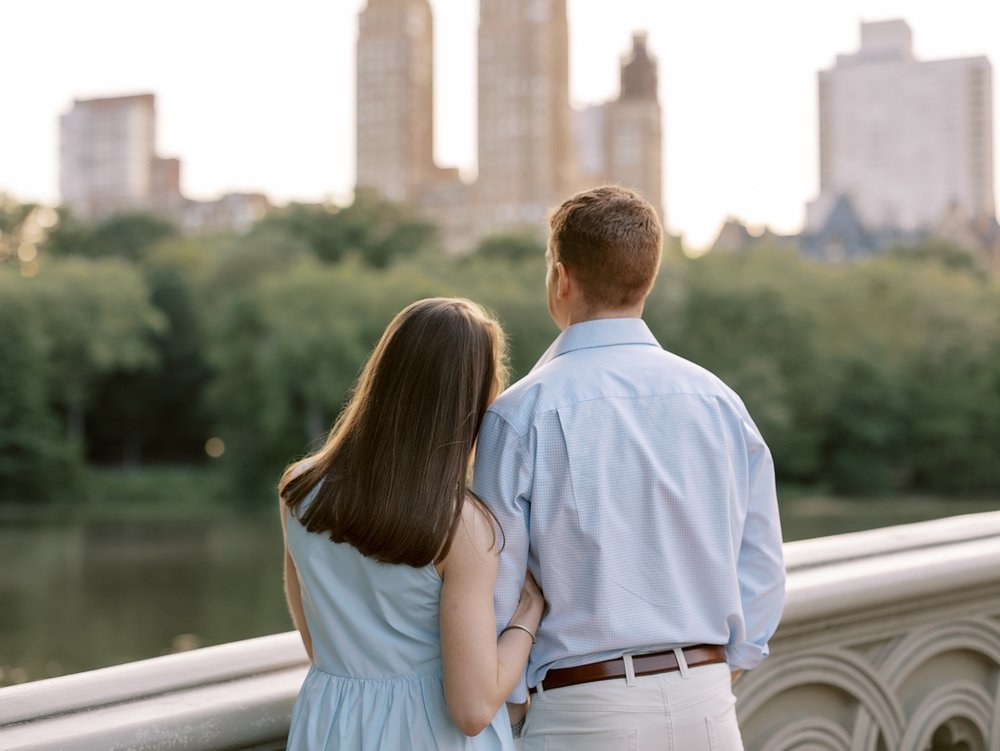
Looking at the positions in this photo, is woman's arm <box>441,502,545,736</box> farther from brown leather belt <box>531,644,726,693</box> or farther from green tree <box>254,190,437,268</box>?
green tree <box>254,190,437,268</box>

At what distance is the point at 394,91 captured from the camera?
82.1m

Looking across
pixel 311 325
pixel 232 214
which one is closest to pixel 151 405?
pixel 311 325

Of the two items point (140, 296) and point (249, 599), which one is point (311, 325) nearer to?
point (140, 296)

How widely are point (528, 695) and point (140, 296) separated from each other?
27.4 m

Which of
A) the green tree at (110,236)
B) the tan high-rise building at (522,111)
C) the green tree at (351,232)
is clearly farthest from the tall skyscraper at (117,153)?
the green tree at (110,236)

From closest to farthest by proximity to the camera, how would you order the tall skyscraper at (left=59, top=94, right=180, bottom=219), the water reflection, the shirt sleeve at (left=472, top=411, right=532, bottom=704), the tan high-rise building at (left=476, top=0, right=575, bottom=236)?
1. the shirt sleeve at (left=472, top=411, right=532, bottom=704)
2. the water reflection
3. the tan high-rise building at (left=476, top=0, right=575, bottom=236)
4. the tall skyscraper at (left=59, top=94, right=180, bottom=219)

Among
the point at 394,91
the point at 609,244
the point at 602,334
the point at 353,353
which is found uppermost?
the point at 394,91

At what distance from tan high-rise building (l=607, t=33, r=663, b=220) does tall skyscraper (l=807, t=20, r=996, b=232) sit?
58.7 ft

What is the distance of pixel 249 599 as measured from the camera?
50.5 feet

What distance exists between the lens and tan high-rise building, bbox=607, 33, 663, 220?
267ft

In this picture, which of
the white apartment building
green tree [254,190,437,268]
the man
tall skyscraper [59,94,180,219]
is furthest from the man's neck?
→ the white apartment building

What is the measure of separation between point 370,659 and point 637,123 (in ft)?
271

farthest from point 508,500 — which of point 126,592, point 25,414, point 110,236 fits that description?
point 110,236

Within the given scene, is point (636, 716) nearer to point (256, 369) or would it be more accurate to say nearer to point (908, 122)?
point (256, 369)
